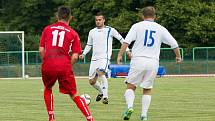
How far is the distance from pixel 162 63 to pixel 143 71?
1429 inches

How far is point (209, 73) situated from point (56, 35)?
123 feet

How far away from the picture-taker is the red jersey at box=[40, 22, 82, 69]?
12.0 metres

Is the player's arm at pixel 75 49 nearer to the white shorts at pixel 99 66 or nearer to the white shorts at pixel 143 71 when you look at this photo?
the white shorts at pixel 143 71

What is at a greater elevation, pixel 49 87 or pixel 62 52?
pixel 62 52

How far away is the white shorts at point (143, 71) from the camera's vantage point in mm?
13312

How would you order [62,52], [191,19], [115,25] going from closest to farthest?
[62,52]
[191,19]
[115,25]

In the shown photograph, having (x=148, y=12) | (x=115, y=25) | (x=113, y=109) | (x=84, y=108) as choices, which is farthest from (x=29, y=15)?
(x=84, y=108)

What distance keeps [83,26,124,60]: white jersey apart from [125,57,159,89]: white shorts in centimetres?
497

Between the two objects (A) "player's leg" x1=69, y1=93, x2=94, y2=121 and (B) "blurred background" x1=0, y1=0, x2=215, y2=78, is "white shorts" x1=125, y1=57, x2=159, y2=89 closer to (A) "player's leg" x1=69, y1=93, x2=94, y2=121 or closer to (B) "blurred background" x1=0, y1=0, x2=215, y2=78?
(A) "player's leg" x1=69, y1=93, x2=94, y2=121

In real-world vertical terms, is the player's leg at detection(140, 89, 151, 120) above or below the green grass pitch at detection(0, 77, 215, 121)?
above

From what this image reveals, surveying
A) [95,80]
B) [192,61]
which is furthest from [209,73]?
[95,80]

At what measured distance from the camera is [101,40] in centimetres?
1848

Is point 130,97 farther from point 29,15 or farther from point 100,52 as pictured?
point 29,15

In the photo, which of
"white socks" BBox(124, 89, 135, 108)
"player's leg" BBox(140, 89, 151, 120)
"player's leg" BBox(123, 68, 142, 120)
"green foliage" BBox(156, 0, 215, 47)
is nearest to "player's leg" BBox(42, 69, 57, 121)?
"player's leg" BBox(123, 68, 142, 120)
